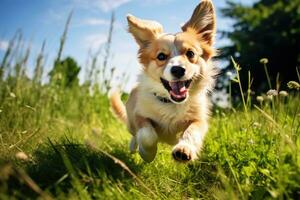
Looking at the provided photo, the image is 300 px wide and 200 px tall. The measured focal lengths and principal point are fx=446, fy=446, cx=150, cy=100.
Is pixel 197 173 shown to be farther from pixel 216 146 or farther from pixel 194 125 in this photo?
pixel 194 125

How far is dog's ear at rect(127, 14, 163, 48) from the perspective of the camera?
434 centimetres

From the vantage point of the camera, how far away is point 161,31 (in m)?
4.58

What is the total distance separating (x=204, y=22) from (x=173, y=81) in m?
0.92

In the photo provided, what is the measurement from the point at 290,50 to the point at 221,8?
106 inches

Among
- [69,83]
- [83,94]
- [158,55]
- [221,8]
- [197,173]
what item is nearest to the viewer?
[197,173]

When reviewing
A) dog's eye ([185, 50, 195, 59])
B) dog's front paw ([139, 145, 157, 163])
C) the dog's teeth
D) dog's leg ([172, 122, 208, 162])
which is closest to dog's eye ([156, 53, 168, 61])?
dog's eye ([185, 50, 195, 59])

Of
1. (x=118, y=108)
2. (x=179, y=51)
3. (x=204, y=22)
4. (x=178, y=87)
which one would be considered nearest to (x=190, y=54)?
(x=179, y=51)

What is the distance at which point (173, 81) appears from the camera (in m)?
3.71

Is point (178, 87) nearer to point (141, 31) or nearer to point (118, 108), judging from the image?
point (141, 31)

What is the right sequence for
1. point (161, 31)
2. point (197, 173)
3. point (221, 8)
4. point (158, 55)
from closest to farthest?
point (197, 173)
point (158, 55)
point (161, 31)
point (221, 8)

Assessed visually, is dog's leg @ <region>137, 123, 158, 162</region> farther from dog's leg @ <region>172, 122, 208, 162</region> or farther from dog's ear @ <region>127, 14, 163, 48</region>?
dog's ear @ <region>127, 14, 163, 48</region>

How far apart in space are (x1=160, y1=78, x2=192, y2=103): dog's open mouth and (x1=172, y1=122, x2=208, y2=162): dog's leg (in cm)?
25

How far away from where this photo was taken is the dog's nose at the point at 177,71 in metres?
3.60

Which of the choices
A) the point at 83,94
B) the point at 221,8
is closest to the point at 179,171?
the point at 83,94
